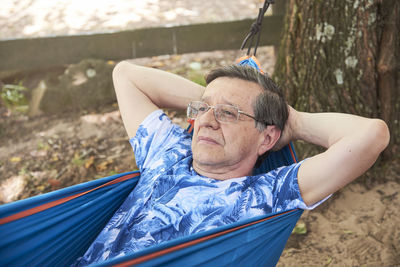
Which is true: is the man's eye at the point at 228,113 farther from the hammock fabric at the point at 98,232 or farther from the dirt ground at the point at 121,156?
the dirt ground at the point at 121,156

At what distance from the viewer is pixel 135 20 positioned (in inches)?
221

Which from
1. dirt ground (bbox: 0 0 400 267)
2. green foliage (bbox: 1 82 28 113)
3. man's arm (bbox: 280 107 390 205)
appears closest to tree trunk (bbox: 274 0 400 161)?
dirt ground (bbox: 0 0 400 267)

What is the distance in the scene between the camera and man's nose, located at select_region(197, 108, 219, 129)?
1720mm

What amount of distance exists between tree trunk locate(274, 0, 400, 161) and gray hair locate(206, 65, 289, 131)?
807 millimetres

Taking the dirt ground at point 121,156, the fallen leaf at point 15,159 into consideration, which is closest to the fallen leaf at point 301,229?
the dirt ground at point 121,156

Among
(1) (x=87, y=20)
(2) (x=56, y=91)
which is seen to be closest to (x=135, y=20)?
(1) (x=87, y=20)

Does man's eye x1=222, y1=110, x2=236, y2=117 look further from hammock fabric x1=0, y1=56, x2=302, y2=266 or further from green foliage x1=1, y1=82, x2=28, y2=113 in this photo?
green foliage x1=1, y1=82, x2=28, y2=113

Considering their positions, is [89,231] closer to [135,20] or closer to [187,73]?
[187,73]

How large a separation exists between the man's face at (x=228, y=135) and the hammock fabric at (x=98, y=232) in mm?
232

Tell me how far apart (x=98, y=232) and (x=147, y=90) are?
2.55ft

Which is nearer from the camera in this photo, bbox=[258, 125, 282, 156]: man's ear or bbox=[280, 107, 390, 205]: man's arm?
bbox=[280, 107, 390, 205]: man's arm

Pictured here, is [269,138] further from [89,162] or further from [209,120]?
[89,162]

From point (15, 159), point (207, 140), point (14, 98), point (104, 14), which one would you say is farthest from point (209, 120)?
point (104, 14)

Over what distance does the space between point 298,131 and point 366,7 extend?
3.42 ft
